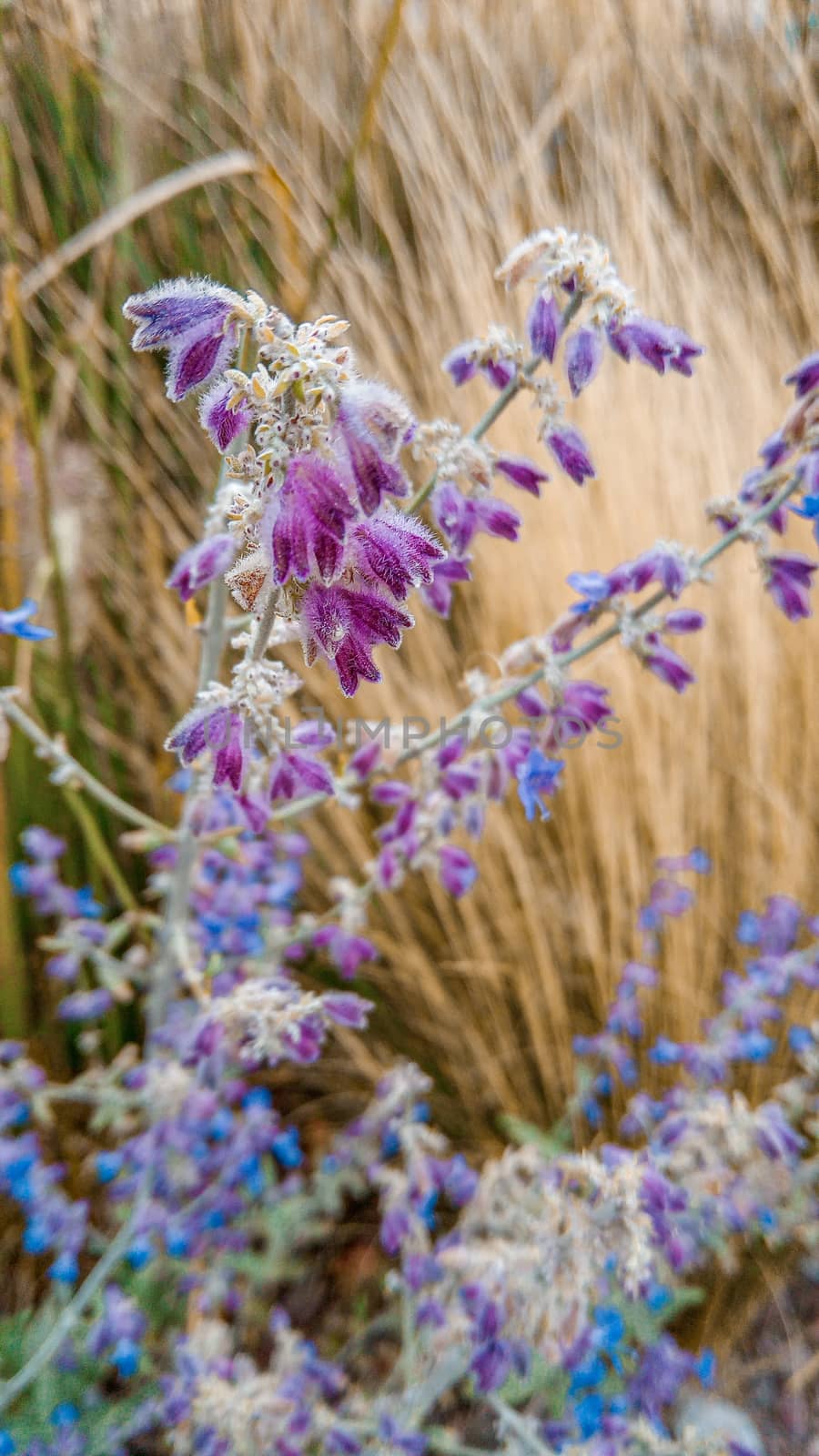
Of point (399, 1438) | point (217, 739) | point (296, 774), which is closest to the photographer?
point (217, 739)

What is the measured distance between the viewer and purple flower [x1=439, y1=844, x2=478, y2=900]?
119 cm

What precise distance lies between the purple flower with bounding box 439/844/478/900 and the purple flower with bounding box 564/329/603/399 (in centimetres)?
55

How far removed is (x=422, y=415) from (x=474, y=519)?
1.28m

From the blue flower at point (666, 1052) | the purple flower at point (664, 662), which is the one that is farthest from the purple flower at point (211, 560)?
the blue flower at point (666, 1052)

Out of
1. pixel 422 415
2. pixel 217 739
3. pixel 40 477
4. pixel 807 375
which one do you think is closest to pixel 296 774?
pixel 217 739

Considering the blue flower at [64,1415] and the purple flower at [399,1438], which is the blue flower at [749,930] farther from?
the blue flower at [64,1415]

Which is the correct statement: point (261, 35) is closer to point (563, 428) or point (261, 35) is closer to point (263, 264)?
point (263, 264)

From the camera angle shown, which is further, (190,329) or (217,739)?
(217,739)

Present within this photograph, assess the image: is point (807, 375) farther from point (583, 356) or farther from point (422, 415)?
point (422, 415)

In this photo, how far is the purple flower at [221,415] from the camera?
66 centimetres

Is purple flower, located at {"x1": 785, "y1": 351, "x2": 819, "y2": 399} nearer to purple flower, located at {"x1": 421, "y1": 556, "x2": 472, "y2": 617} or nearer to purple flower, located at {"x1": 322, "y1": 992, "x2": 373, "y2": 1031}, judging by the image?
purple flower, located at {"x1": 421, "y1": 556, "x2": 472, "y2": 617}

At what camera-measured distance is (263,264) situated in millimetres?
2215

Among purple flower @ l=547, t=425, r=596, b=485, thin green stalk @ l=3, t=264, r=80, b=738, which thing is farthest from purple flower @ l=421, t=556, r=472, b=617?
thin green stalk @ l=3, t=264, r=80, b=738

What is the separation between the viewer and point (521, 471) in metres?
1.04
